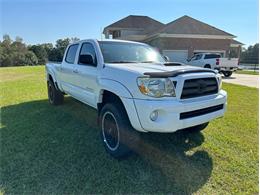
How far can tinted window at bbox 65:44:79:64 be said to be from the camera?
5613mm

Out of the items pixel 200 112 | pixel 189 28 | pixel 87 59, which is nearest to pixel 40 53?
pixel 189 28

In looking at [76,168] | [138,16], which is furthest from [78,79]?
→ [138,16]

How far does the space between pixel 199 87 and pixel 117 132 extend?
1499 millimetres

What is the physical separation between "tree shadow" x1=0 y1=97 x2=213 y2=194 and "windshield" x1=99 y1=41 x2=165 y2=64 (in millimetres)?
1602

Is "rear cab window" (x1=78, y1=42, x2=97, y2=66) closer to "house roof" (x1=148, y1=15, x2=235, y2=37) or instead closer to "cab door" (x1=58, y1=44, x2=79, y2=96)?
"cab door" (x1=58, y1=44, x2=79, y2=96)

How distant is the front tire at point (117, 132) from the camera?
3.36 m

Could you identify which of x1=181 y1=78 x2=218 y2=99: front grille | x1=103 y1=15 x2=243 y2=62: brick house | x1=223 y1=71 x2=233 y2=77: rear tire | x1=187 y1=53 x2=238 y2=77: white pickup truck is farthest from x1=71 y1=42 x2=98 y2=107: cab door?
x1=103 y1=15 x2=243 y2=62: brick house

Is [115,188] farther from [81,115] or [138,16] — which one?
Result: [138,16]

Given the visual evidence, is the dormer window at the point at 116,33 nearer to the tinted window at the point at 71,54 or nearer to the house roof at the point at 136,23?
the house roof at the point at 136,23

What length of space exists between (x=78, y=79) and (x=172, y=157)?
273 centimetres

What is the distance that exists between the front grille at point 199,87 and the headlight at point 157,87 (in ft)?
0.75

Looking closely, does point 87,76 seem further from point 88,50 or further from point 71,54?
point 71,54

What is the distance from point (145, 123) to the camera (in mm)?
3055

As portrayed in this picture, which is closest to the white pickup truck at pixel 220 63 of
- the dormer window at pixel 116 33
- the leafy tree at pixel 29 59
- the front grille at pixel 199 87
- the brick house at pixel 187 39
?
the brick house at pixel 187 39
